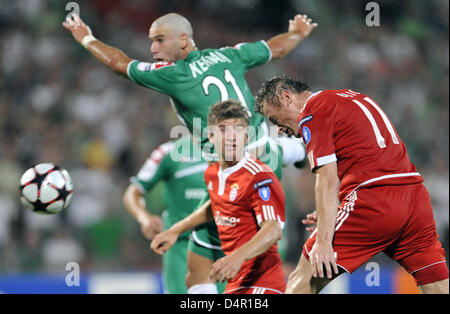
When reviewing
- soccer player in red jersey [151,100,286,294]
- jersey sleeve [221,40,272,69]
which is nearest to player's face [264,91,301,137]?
soccer player in red jersey [151,100,286,294]

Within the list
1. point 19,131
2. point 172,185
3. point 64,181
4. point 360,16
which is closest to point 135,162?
point 19,131

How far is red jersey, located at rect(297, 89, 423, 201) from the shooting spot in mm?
3738

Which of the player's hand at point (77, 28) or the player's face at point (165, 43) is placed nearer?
the player's face at point (165, 43)

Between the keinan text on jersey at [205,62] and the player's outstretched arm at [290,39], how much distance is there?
606 mm

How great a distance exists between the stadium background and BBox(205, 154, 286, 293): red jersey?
12.2ft

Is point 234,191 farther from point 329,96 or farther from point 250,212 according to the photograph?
point 329,96

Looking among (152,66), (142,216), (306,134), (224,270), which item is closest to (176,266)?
(142,216)

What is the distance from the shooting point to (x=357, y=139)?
12.4ft

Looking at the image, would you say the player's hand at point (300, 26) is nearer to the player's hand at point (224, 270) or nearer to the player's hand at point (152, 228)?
the player's hand at point (152, 228)

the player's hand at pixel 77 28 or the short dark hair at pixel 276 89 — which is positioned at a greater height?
the player's hand at pixel 77 28

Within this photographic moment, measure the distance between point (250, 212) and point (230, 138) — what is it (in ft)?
1.74

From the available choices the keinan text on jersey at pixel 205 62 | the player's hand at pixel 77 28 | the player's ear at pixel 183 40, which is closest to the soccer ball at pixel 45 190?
the player's hand at pixel 77 28

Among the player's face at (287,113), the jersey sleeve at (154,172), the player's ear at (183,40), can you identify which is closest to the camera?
the player's face at (287,113)

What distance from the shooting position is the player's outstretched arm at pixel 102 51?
5.29 meters
